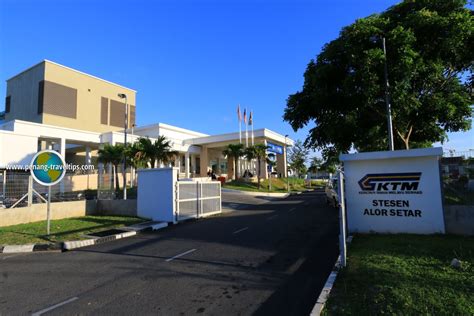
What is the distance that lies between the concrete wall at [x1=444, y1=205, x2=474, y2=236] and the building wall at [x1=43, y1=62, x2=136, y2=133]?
49.1 metres

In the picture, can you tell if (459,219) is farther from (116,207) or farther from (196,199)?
(116,207)

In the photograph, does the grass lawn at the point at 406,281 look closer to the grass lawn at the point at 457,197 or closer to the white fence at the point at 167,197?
the grass lawn at the point at 457,197

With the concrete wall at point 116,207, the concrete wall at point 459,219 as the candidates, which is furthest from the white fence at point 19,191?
the concrete wall at point 459,219

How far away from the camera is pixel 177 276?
648 centimetres

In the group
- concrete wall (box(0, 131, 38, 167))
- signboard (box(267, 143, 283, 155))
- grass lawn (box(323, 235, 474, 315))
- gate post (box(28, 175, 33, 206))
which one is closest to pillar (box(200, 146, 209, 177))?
signboard (box(267, 143, 283, 155))

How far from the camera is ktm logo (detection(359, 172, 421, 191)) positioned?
10.0 meters

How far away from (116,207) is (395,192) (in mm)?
14064

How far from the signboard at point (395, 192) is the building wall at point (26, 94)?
47.7m

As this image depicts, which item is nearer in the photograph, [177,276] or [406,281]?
[406,281]

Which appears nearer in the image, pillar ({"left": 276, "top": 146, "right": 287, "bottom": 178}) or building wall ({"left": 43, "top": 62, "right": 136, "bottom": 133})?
building wall ({"left": 43, "top": 62, "right": 136, "bottom": 133})

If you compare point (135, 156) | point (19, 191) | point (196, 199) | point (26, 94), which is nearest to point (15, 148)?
point (135, 156)

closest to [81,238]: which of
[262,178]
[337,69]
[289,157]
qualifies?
[337,69]

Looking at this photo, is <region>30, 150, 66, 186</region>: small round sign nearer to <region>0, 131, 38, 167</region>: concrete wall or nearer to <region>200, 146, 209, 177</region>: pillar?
<region>0, 131, 38, 167</region>: concrete wall

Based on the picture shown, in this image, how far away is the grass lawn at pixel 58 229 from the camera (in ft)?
35.1
